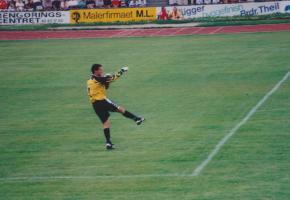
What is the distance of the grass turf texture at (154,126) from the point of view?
46.1ft

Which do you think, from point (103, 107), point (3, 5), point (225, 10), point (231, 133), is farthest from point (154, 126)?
point (3, 5)

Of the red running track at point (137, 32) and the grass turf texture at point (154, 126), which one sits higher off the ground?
the grass turf texture at point (154, 126)

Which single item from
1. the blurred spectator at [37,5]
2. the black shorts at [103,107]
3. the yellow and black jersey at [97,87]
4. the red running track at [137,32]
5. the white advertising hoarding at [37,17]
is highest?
the yellow and black jersey at [97,87]

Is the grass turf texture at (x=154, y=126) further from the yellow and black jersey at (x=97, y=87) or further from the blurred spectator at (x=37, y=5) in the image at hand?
the blurred spectator at (x=37, y=5)

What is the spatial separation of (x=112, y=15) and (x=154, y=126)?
116 ft

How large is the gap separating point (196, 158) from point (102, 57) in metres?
20.4

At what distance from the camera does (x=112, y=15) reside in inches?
2136

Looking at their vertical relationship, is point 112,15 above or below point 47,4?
below

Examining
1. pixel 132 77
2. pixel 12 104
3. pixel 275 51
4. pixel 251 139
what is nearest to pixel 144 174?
pixel 251 139

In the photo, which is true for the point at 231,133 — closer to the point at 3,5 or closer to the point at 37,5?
the point at 37,5

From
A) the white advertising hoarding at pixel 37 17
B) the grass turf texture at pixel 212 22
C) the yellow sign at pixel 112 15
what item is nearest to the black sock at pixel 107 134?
the grass turf texture at pixel 212 22

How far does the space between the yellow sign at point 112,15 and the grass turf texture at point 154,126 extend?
17164 millimetres

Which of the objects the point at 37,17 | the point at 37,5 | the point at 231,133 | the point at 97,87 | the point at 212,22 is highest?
the point at 97,87

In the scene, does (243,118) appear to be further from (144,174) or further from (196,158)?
(144,174)
